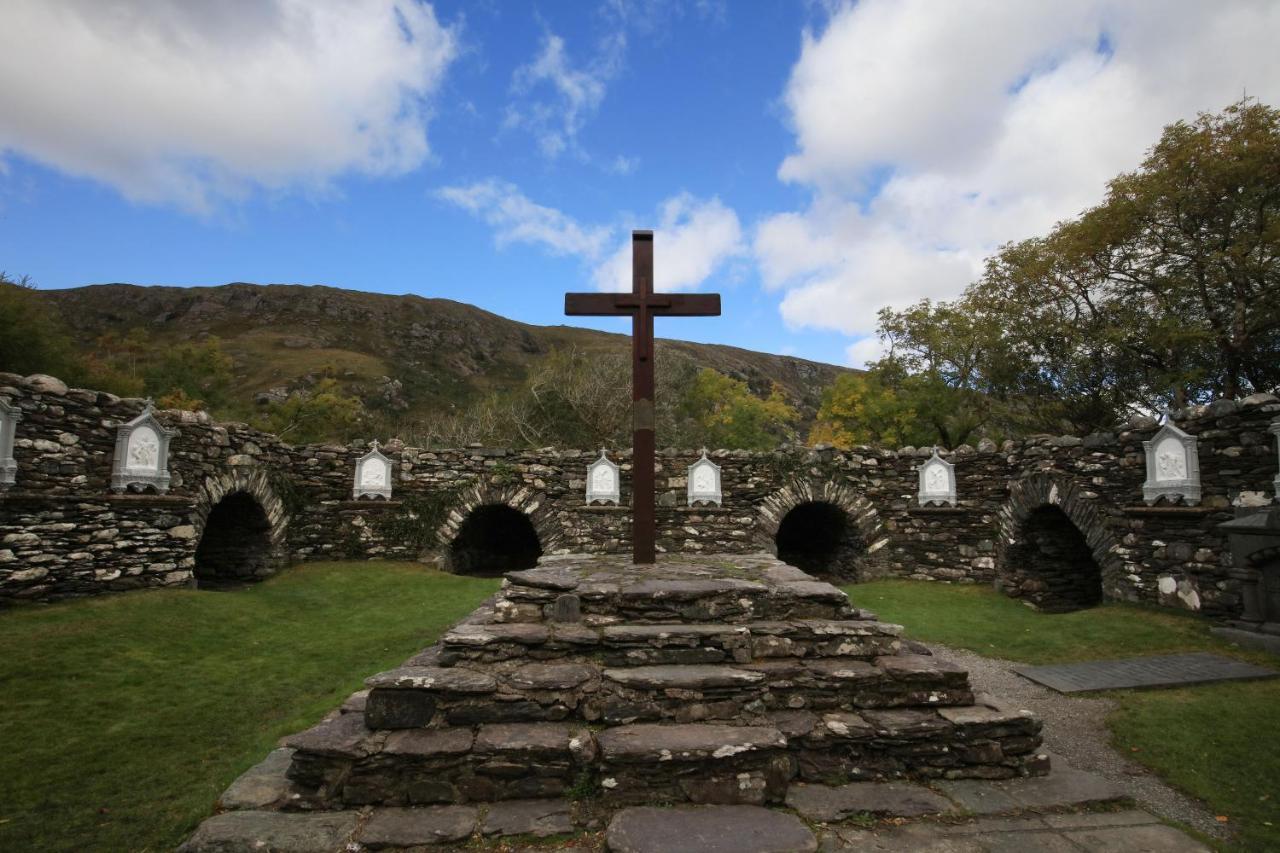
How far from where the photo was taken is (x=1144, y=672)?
20.9 feet

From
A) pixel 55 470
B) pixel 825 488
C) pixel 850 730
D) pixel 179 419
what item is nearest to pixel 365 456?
pixel 179 419

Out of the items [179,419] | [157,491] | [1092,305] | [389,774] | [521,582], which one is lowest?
[389,774]

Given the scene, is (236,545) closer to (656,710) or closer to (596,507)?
(596,507)

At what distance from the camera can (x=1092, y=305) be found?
19672 millimetres

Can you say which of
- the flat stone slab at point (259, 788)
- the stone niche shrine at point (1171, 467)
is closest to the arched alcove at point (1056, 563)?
the stone niche shrine at point (1171, 467)

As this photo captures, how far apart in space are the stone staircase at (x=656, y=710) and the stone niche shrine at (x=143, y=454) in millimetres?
6366

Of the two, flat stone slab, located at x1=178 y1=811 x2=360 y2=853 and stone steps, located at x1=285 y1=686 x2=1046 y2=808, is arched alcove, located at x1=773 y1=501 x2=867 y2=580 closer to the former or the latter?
stone steps, located at x1=285 y1=686 x2=1046 y2=808

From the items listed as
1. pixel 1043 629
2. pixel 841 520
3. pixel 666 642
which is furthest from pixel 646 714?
pixel 841 520

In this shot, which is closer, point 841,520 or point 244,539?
point 244,539

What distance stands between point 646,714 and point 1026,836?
2036mm

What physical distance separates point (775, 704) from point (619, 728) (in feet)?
3.48

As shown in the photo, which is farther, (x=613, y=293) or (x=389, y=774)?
(x=613, y=293)

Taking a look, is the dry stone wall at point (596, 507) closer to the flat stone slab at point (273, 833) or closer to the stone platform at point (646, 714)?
the stone platform at point (646, 714)

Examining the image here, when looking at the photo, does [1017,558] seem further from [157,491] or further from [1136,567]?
[157,491]
